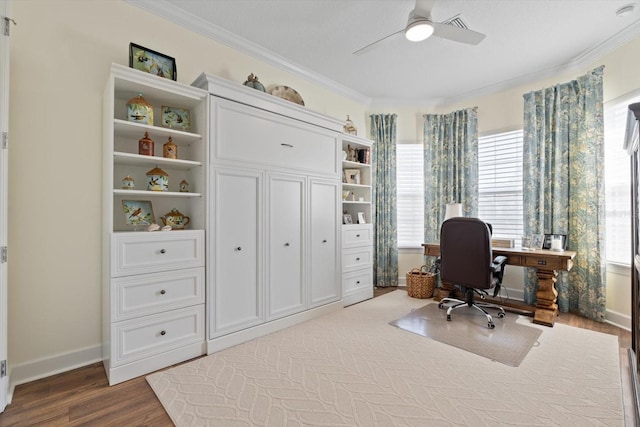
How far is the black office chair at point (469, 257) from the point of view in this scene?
9.36 ft

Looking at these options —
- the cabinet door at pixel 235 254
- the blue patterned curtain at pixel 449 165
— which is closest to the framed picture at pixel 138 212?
the cabinet door at pixel 235 254

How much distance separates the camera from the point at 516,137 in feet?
12.6

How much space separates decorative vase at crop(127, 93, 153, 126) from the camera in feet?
7.04

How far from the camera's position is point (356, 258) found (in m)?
3.76

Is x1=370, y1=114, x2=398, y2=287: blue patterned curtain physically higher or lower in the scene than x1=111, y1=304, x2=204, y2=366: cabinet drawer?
higher

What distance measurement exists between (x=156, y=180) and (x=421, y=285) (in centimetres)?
328

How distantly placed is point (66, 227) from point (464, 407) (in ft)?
9.43

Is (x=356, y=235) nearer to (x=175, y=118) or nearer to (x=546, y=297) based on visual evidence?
(x=546, y=297)

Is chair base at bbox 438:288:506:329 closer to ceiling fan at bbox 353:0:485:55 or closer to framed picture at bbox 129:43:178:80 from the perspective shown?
ceiling fan at bbox 353:0:485:55

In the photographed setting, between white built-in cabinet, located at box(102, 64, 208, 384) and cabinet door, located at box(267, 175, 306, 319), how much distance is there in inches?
25.5

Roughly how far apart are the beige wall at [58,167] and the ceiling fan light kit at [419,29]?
2.15 m

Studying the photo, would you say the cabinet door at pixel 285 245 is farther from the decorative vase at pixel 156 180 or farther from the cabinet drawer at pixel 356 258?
the decorative vase at pixel 156 180

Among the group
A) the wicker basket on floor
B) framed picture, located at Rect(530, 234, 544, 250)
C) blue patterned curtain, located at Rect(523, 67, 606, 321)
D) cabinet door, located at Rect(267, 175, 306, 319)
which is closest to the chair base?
the wicker basket on floor

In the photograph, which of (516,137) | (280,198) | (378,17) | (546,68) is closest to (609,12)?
(546,68)
